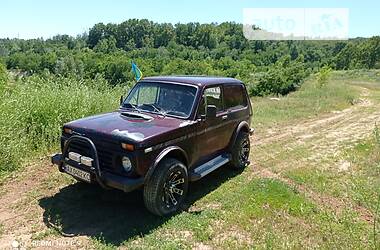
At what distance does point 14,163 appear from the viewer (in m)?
6.38

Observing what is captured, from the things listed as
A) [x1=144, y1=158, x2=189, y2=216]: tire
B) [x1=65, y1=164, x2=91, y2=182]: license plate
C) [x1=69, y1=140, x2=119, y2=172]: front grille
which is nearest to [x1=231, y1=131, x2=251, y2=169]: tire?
[x1=144, y1=158, x2=189, y2=216]: tire

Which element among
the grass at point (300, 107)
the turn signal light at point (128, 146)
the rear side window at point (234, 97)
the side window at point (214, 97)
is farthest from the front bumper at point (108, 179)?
the grass at point (300, 107)

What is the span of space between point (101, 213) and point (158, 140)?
139cm

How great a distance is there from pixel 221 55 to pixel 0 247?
87.6 meters

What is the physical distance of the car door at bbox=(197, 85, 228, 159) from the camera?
543cm

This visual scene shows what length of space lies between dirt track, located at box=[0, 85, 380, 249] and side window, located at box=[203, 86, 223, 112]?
169cm

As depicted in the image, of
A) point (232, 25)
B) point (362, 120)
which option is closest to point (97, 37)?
point (232, 25)

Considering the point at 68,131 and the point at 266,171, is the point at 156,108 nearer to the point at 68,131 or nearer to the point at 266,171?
the point at 68,131

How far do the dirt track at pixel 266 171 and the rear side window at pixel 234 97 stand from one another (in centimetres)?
145

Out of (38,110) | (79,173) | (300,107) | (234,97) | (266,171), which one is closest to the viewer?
(79,173)

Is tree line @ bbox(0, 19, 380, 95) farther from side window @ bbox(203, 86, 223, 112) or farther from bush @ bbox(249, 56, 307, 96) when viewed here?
side window @ bbox(203, 86, 223, 112)

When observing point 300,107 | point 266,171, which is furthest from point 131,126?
point 300,107

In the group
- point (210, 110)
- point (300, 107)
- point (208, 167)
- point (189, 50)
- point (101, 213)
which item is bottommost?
point (300, 107)

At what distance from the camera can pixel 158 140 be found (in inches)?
177
